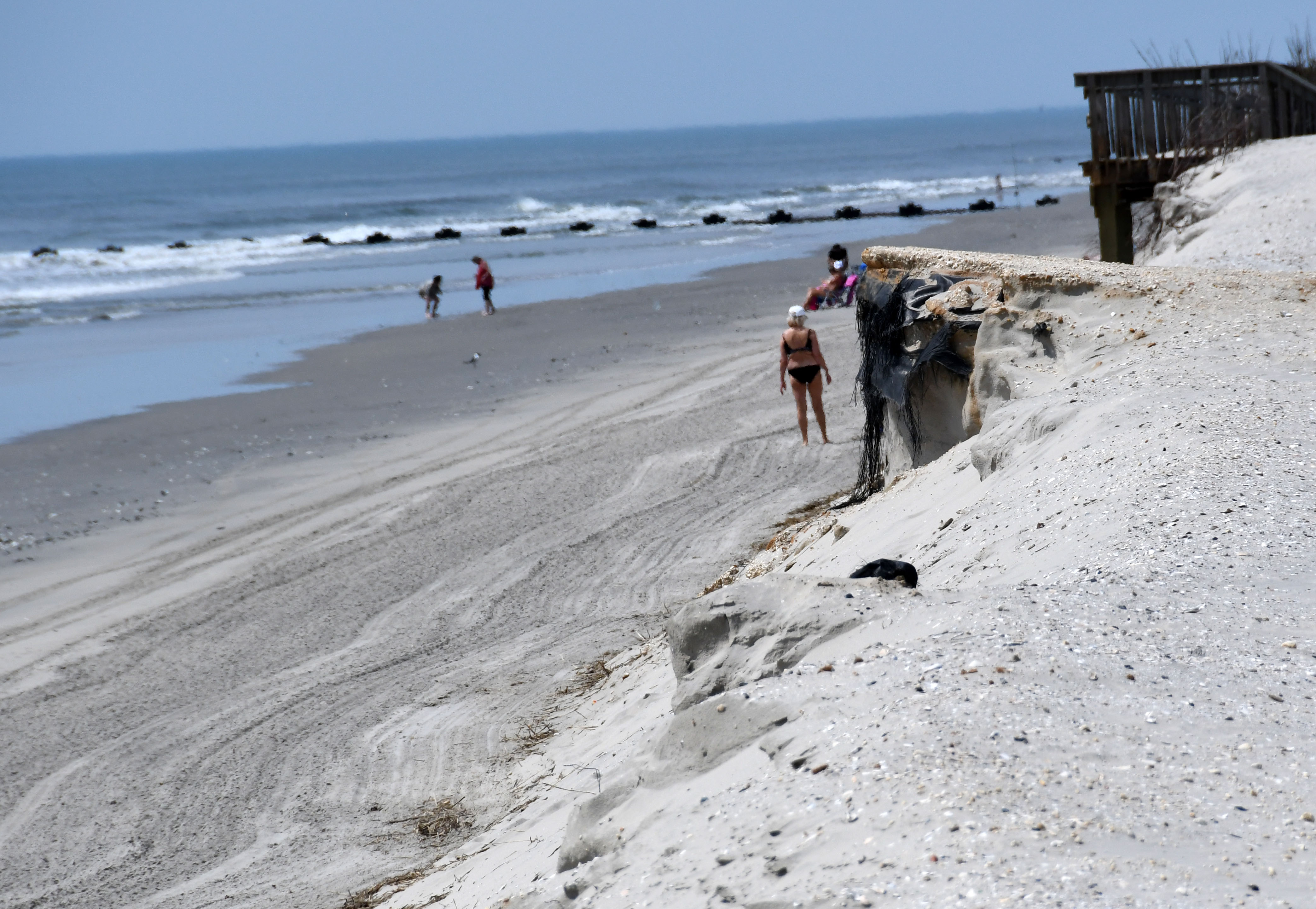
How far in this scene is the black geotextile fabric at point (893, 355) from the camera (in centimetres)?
746

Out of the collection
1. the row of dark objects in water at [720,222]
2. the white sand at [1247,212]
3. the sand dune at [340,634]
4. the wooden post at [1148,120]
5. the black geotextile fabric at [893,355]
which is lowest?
the sand dune at [340,634]

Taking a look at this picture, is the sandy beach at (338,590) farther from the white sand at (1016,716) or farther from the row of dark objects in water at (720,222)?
the row of dark objects in water at (720,222)

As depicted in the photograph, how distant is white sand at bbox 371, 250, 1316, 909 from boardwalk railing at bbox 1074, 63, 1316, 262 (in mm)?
8653

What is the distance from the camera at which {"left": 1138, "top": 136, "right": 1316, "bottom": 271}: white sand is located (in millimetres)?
10500

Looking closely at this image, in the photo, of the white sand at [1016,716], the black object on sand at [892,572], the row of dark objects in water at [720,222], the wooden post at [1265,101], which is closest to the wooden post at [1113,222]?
the wooden post at [1265,101]

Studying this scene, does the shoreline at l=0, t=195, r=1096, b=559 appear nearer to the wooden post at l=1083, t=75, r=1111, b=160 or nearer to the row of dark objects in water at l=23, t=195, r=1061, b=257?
the wooden post at l=1083, t=75, r=1111, b=160

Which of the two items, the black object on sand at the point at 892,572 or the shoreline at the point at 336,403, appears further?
the shoreline at the point at 336,403

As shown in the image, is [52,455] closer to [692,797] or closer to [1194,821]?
[692,797]

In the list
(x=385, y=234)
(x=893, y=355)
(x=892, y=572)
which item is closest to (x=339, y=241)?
(x=385, y=234)

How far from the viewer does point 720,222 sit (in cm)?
4741

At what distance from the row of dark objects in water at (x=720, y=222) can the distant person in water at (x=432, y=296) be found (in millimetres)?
22052

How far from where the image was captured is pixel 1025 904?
2381 millimetres

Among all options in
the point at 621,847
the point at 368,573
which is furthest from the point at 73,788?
the point at 621,847

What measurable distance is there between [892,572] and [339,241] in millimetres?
45335
